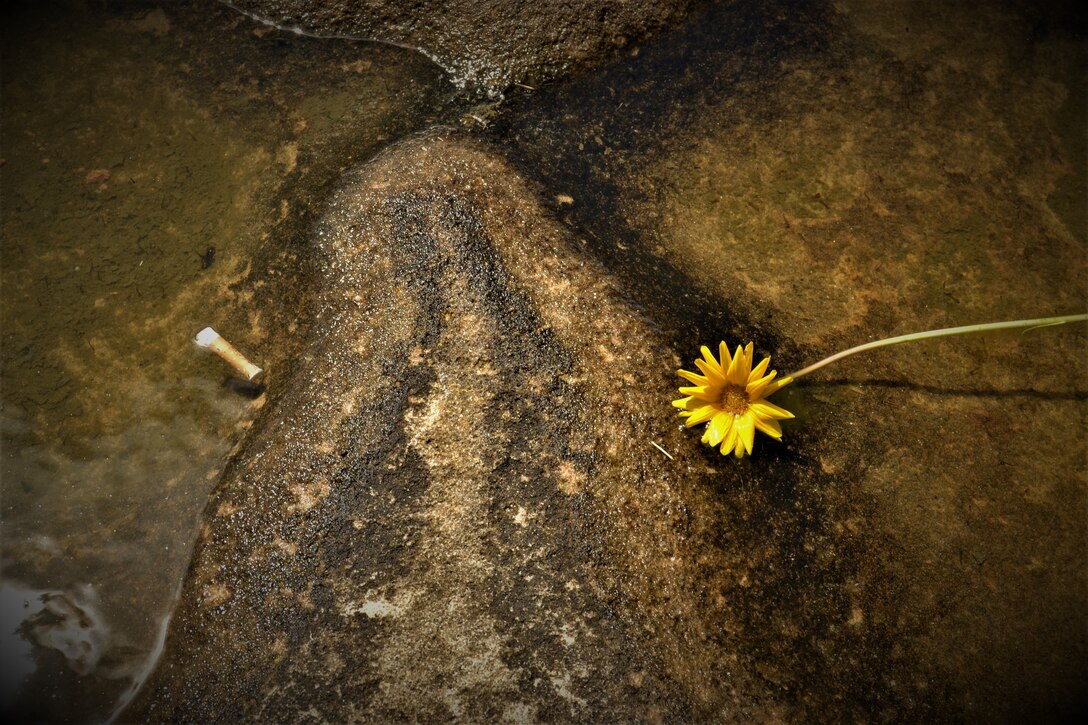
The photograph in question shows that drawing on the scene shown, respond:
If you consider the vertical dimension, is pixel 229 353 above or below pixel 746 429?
below

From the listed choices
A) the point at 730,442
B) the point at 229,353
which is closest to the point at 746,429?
the point at 730,442

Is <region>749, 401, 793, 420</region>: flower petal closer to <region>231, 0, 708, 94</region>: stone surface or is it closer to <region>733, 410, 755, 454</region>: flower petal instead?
<region>733, 410, 755, 454</region>: flower petal

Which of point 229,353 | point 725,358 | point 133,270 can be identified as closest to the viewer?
point 725,358

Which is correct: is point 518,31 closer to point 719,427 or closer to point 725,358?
point 725,358

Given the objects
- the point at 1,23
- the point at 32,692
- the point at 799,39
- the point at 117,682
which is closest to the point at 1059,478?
the point at 799,39

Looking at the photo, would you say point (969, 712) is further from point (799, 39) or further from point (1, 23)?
point (1, 23)

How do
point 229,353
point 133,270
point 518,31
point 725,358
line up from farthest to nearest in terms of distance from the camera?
point 518,31, point 133,270, point 229,353, point 725,358

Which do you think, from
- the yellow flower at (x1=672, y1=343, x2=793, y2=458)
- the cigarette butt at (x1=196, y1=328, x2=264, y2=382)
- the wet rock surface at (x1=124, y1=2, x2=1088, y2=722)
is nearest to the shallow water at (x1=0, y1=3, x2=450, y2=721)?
the cigarette butt at (x1=196, y1=328, x2=264, y2=382)
